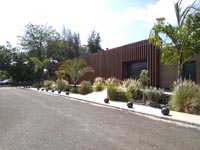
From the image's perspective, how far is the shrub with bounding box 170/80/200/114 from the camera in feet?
55.8

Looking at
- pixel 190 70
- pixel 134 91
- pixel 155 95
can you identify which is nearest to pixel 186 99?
pixel 155 95

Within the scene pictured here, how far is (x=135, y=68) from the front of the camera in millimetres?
36281

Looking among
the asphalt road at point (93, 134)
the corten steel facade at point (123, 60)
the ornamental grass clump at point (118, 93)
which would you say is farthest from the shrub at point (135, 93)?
the asphalt road at point (93, 134)

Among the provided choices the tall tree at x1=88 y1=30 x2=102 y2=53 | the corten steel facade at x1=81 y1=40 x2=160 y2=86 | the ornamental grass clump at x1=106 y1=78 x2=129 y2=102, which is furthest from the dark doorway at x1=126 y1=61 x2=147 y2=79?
the tall tree at x1=88 y1=30 x2=102 y2=53

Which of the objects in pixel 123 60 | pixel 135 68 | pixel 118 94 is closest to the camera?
pixel 118 94

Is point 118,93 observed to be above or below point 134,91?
below

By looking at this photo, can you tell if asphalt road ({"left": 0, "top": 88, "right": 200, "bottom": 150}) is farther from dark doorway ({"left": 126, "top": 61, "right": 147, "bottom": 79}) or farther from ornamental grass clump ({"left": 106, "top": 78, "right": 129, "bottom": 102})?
dark doorway ({"left": 126, "top": 61, "right": 147, "bottom": 79})

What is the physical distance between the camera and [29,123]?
44.3 ft

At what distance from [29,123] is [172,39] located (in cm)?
1124

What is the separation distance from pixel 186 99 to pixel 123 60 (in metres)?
20.6

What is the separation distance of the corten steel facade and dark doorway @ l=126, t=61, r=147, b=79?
37 cm

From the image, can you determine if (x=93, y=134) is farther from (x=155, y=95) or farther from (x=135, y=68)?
(x=135, y=68)

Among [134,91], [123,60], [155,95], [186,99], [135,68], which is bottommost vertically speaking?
[186,99]

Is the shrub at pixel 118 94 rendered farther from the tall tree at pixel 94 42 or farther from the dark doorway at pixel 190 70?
the tall tree at pixel 94 42
